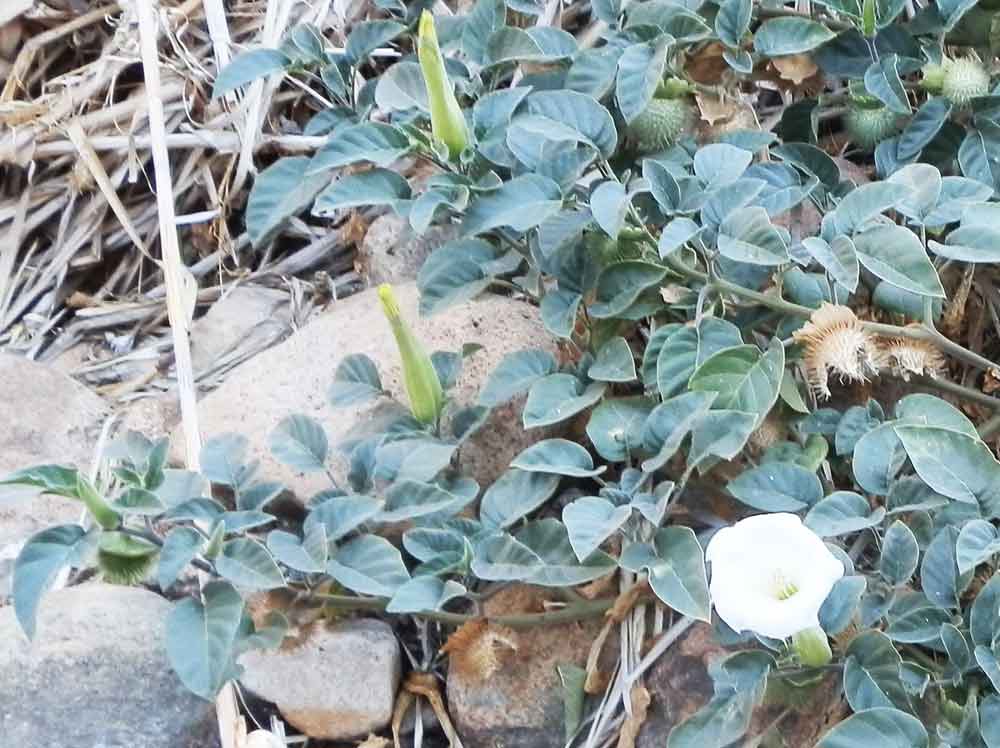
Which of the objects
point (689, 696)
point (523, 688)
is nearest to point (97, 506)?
point (523, 688)

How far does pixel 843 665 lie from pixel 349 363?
1.97 feet

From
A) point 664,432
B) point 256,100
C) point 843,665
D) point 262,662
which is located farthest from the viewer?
point 256,100

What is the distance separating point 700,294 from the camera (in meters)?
1.33

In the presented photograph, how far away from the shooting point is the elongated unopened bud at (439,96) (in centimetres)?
125

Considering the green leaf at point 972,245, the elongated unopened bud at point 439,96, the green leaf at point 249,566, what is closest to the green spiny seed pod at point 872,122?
the green leaf at point 972,245

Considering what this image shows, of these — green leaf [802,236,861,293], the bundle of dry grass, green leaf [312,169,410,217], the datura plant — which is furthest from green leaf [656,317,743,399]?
the bundle of dry grass

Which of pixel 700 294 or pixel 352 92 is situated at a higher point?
pixel 352 92

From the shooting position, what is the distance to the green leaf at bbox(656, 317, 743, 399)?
130cm

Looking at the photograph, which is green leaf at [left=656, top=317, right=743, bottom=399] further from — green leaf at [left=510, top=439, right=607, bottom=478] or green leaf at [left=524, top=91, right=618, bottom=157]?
green leaf at [left=524, top=91, right=618, bottom=157]

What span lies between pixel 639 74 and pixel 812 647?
62 centimetres

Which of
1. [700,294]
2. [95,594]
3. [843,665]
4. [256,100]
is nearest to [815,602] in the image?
[843,665]

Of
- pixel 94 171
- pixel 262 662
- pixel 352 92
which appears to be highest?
pixel 352 92

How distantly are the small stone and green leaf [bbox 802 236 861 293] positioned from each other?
21.5 inches

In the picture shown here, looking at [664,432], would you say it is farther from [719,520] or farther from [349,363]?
[349,363]
